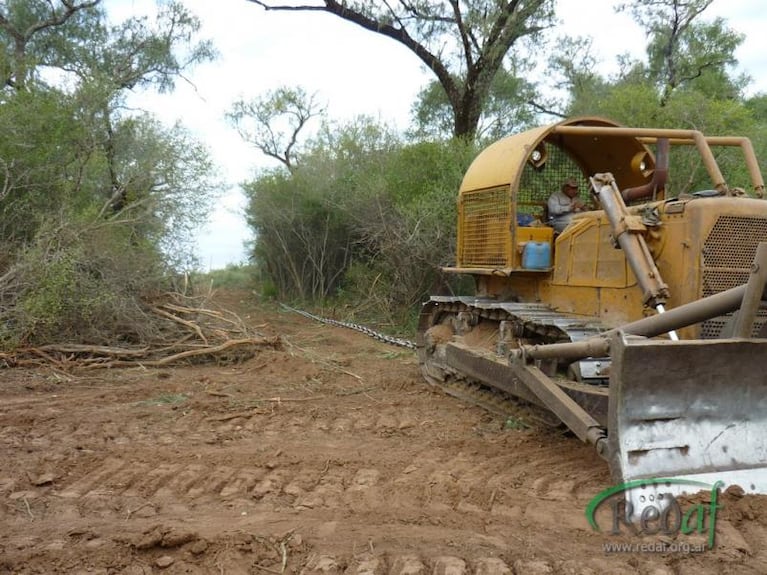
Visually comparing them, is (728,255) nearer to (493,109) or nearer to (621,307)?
(621,307)

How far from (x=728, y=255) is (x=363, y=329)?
809 cm

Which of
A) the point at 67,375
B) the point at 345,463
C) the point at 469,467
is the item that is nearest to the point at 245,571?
the point at 345,463

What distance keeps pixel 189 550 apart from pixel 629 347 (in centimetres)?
246

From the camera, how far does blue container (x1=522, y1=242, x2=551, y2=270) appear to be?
639 cm

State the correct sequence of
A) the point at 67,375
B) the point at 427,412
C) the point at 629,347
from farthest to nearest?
the point at 67,375 → the point at 427,412 → the point at 629,347

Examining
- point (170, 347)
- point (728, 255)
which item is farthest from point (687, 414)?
point (170, 347)

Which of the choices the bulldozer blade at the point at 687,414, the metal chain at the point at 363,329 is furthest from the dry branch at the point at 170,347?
the bulldozer blade at the point at 687,414

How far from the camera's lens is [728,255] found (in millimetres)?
4824

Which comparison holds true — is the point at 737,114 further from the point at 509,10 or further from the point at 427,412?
the point at 427,412

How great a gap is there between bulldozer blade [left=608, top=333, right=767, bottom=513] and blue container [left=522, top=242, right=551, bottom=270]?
8.59ft

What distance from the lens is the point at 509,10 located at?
575 inches

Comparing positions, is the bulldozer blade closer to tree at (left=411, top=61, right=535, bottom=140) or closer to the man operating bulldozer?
the man operating bulldozer

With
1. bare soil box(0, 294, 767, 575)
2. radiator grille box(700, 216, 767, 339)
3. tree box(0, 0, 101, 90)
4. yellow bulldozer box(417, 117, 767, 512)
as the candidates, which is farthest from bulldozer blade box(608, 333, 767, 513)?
tree box(0, 0, 101, 90)

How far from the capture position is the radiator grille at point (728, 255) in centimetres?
478
